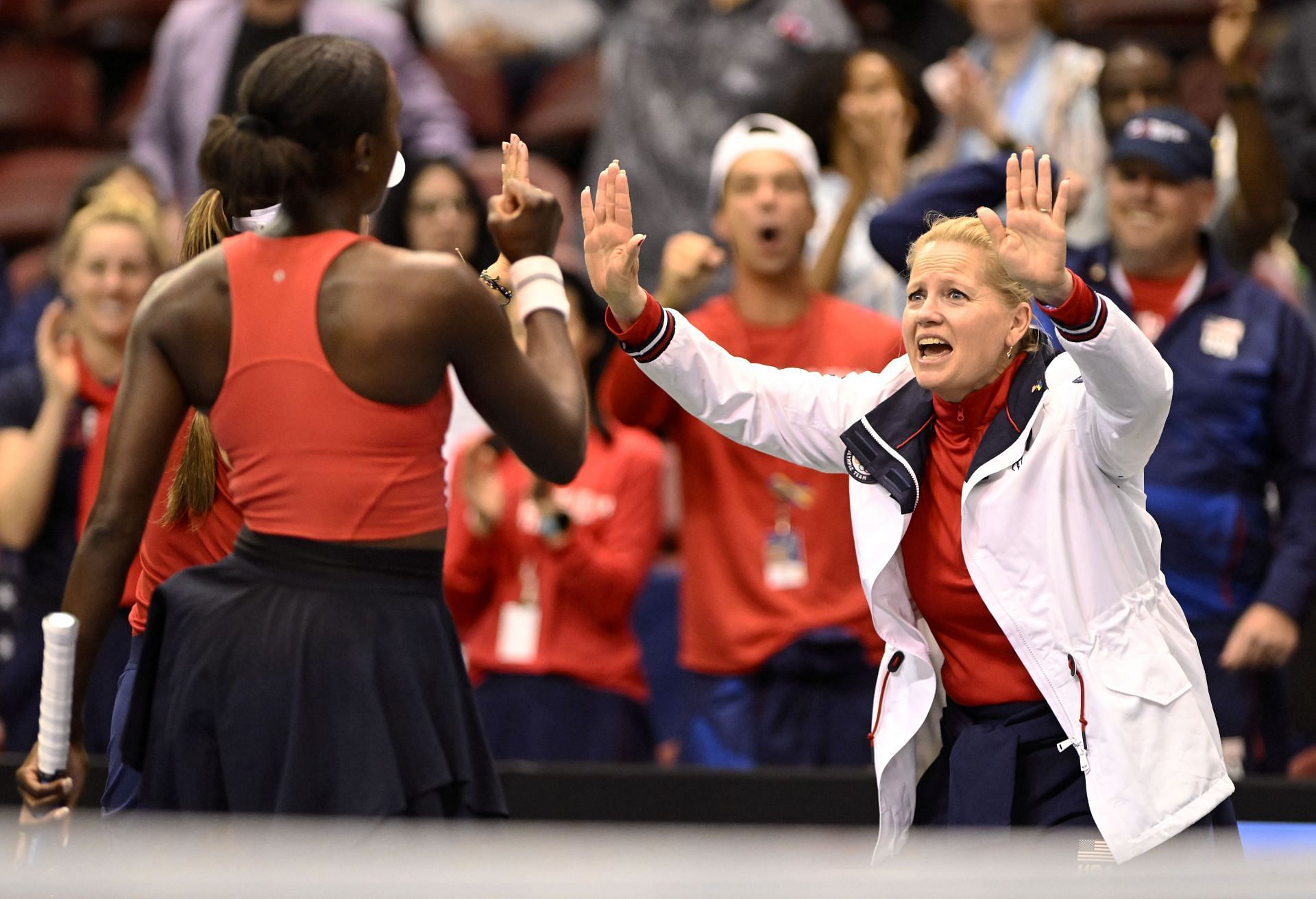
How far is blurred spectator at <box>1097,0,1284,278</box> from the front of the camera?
16.4 feet

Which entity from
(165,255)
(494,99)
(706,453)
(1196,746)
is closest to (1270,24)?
(494,99)

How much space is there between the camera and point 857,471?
314 centimetres

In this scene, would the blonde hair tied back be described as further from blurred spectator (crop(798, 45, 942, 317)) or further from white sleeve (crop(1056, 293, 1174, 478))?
blurred spectator (crop(798, 45, 942, 317))

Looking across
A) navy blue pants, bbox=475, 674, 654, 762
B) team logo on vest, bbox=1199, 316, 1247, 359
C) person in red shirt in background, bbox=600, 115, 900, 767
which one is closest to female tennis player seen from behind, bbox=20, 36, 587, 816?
person in red shirt in background, bbox=600, 115, 900, 767

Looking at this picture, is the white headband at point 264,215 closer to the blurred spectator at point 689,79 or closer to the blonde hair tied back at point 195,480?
the blonde hair tied back at point 195,480

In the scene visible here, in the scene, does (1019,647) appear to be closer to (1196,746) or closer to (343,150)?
(1196,746)

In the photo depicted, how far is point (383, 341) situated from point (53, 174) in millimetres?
5361

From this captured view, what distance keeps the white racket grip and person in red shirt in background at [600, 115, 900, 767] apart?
207 centimetres

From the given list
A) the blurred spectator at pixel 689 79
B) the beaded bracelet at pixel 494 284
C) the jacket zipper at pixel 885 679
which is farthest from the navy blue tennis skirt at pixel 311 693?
the blurred spectator at pixel 689 79

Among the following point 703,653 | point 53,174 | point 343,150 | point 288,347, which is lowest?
point 703,653

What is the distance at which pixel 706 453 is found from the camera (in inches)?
182

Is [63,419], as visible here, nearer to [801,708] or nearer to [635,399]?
[635,399]

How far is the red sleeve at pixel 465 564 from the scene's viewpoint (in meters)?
5.01

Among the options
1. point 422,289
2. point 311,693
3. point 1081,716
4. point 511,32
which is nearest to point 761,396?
point 1081,716
